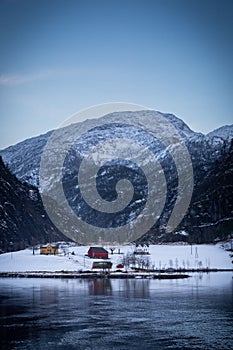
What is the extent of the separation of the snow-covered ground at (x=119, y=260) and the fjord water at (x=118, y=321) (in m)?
75.0

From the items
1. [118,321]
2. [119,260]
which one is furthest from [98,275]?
[118,321]

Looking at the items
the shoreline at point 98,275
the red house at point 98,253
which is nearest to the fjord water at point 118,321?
the shoreline at point 98,275

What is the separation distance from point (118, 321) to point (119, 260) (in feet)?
375

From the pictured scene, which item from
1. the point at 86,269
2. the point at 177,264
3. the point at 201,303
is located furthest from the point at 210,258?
the point at 201,303

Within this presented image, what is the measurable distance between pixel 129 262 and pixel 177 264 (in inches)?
614

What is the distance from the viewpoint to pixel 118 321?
179 ft

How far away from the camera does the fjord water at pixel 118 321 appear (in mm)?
43719

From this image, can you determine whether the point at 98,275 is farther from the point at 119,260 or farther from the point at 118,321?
the point at 118,321

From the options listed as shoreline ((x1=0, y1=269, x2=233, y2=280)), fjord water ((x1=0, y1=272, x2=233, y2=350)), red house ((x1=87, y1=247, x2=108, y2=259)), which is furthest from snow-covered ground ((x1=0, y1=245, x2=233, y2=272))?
fjord water ((x1=0, y1=272, x2=233, y2=350))

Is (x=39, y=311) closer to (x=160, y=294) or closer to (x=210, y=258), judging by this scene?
(x=160, y=294)

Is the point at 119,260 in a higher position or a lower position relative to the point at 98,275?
higher

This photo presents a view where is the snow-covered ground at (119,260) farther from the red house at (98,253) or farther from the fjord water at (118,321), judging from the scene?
the fjord water at (118,321)

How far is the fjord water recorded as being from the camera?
4372cm

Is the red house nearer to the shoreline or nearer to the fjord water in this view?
the shoreline
